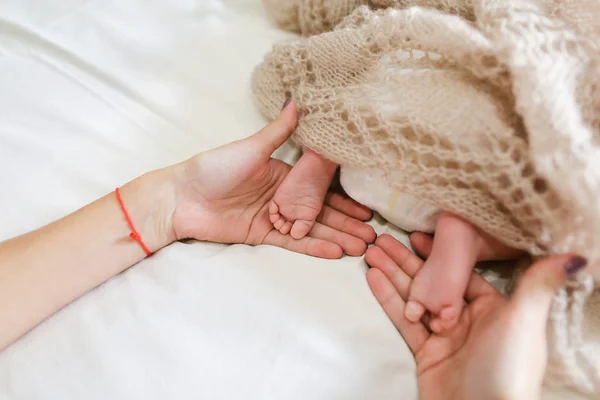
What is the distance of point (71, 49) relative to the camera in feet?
2.77

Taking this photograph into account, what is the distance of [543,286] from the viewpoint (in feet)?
1.52

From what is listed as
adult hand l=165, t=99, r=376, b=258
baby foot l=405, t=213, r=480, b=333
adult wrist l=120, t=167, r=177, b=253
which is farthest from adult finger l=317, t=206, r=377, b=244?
adult wrist l=120, t=167, r=177, b=253

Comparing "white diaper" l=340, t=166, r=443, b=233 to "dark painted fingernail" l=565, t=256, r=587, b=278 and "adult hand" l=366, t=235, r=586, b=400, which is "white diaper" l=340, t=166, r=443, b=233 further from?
"dark painted fingernail" l=565, t=256, r=587, b=278

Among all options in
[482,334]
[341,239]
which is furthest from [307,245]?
[482,334]

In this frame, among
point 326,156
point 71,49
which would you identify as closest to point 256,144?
point 326,156

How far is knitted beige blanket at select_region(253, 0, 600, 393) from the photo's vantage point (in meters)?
0.49

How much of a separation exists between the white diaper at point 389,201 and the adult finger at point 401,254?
0.03 metres

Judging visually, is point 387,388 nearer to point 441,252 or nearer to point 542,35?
point 441,252

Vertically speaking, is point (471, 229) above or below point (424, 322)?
above

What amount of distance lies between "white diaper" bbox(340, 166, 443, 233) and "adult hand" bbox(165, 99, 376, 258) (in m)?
0.04

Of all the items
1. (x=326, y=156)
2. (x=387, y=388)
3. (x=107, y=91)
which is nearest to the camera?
(x=387, y=388)

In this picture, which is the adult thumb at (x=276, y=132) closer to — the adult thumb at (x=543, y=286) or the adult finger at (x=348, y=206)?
the adult finger at (x=348, y=206)

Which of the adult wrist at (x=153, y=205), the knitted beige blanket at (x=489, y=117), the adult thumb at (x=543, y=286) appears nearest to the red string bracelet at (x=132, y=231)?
the adult wrist at (x=153, y=205)

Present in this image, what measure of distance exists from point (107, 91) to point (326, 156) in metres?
0.42
